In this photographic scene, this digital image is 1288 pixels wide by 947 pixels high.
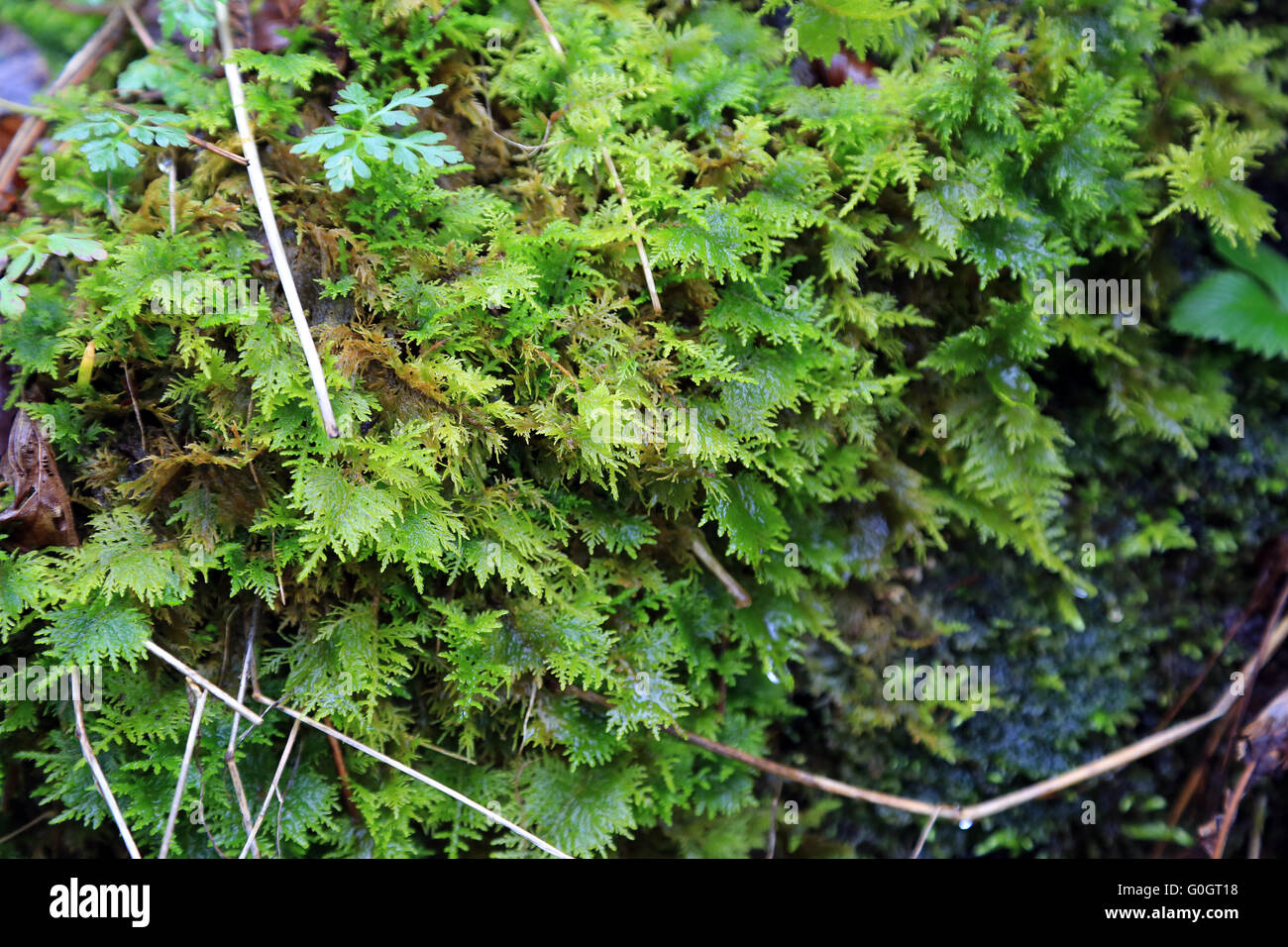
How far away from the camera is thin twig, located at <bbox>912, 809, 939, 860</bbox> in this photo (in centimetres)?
226

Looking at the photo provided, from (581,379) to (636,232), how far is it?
0.38 m

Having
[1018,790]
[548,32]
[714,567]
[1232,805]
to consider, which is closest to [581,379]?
[714,567]

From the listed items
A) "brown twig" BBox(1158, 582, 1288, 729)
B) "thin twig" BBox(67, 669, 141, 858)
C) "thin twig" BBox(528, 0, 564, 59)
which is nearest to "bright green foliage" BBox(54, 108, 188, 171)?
"thin twig" BBox(528, 0, 564, 59)

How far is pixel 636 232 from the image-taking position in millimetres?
1792

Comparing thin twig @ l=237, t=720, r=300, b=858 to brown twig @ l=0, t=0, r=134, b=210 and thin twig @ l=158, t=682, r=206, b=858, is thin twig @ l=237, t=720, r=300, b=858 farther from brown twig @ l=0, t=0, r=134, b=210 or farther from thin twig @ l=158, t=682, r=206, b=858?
brown twig @ l=0, t=0, r=134, b=210

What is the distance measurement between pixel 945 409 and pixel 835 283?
51 centimetres

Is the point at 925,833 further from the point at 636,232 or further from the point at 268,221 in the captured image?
the point at 268,221

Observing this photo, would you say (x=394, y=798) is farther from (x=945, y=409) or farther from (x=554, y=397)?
(x=945, y=409)

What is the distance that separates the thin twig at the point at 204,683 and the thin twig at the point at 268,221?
647 millimetres

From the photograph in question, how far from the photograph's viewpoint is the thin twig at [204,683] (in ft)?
5.59

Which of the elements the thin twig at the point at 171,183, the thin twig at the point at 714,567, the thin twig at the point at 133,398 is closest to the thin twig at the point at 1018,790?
the thin twig at the point at 714,567
